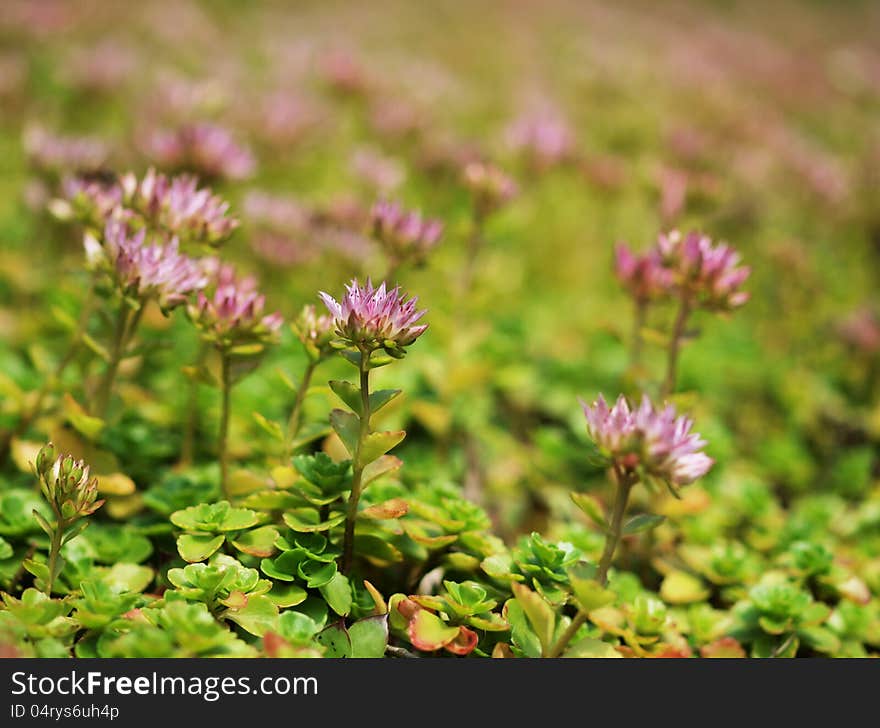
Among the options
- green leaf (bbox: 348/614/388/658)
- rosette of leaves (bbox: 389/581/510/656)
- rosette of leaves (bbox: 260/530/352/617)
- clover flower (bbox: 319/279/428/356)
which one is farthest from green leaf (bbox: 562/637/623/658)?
clover flower (bbox: 319/279/428/356)

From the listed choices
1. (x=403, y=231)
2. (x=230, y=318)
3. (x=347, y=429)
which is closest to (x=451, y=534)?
(x=347, y=429)

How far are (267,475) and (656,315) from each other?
2.40 metres

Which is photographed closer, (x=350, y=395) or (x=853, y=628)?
(x=350, y=395)

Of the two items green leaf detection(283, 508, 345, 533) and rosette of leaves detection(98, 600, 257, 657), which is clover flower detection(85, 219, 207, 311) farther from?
rosette of leaves detection(98, 600, 257, 657)

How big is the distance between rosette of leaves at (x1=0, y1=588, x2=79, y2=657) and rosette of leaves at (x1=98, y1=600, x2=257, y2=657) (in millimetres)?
82

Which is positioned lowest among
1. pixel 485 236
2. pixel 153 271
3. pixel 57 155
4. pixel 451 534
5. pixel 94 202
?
pixel 451 534

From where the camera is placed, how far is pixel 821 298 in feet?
15.1

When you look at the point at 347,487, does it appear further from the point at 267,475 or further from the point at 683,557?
the point at 683,557

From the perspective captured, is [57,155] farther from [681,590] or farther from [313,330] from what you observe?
[681,590]

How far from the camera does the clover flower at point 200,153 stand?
9.36ft

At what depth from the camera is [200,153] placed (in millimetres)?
2873

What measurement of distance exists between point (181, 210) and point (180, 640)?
1.15m

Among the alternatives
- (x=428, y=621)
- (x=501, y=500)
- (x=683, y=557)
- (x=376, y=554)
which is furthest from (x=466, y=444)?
(x=428, y=621)

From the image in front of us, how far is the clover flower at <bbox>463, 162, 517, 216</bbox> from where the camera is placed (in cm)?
302
